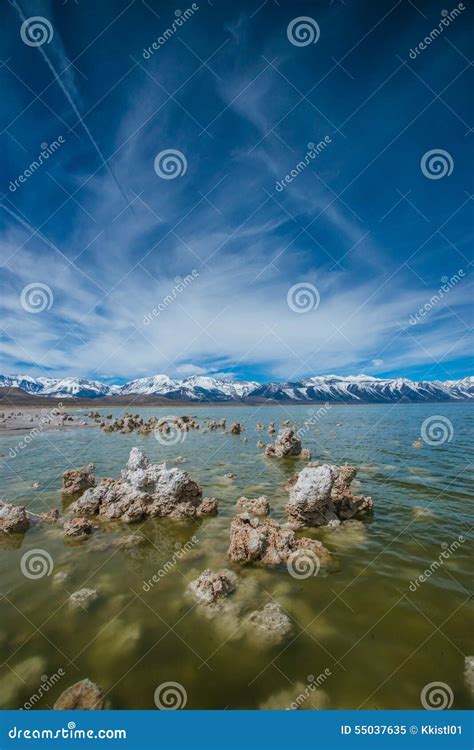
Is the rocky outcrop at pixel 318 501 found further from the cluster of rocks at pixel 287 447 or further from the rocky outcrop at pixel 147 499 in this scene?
the cluster of rocks at pixel 287 447

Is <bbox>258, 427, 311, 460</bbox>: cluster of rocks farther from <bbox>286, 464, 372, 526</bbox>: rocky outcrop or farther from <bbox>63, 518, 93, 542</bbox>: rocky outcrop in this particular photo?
<bbox>63, 518, 93, 542</bbox>: rocky outcrop

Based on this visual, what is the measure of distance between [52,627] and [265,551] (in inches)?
272

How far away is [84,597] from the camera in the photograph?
10320mm

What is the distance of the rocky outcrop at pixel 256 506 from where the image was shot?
16875 mm

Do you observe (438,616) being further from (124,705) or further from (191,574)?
(124,705)

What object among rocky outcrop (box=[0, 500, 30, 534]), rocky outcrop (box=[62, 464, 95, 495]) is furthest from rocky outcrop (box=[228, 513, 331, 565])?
rocky outcrop (box=[62, 464, 95, 495])

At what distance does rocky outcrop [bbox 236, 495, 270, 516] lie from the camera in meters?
16.9

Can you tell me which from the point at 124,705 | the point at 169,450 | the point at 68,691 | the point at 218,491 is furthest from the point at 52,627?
the point at 169,450

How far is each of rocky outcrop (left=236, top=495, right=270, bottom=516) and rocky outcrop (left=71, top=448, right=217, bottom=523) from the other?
1.58m

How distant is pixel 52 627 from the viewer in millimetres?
9125

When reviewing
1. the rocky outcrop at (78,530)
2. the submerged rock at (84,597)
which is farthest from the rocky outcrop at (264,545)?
the rocky outcrop at (78,530)

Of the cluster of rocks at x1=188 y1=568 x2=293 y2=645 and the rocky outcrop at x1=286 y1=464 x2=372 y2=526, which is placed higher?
the rocky outcrop at x1=286 y1=464 x2=372 y2=526

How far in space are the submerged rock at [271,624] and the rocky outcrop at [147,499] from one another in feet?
26.8

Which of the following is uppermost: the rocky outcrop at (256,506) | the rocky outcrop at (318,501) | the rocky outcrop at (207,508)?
the rocky outcrop at (318,501)
